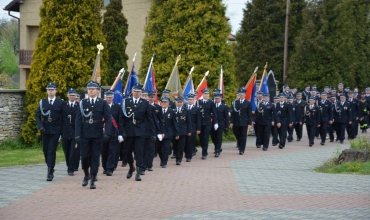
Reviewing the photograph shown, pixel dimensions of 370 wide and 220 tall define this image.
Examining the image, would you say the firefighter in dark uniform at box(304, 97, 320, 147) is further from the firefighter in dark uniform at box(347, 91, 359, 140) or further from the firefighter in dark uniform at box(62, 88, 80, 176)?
the firefighter in dark uniform at box(62, 88, 80, 176)

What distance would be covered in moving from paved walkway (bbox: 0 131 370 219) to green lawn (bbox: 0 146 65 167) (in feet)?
3.54

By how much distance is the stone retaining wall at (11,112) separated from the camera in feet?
73.0

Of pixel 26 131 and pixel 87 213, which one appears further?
pixel 26 131

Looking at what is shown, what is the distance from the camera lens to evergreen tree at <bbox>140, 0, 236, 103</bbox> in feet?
82.6

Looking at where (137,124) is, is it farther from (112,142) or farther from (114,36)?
(114,36)

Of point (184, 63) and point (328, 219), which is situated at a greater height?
point (184, 63)

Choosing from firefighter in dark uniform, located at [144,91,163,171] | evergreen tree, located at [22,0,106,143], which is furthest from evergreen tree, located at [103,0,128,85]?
firefighter in dark uniform, located at [144,91,163,171]

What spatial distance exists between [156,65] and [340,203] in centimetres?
1542

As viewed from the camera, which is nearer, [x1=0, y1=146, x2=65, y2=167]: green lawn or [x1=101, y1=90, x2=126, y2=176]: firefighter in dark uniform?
[x1=101, y1=90, x2=126, y2=176]: firefighter in dark uniform

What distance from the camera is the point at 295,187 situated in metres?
12.9

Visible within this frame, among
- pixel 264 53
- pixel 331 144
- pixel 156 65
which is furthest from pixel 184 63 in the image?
pixel 264 53

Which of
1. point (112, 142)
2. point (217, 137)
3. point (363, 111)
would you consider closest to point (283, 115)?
point (217, 137)

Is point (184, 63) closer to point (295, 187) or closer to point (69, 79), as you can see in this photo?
point (69, 79)

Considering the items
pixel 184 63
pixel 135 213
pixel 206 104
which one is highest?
pixel 184 63
